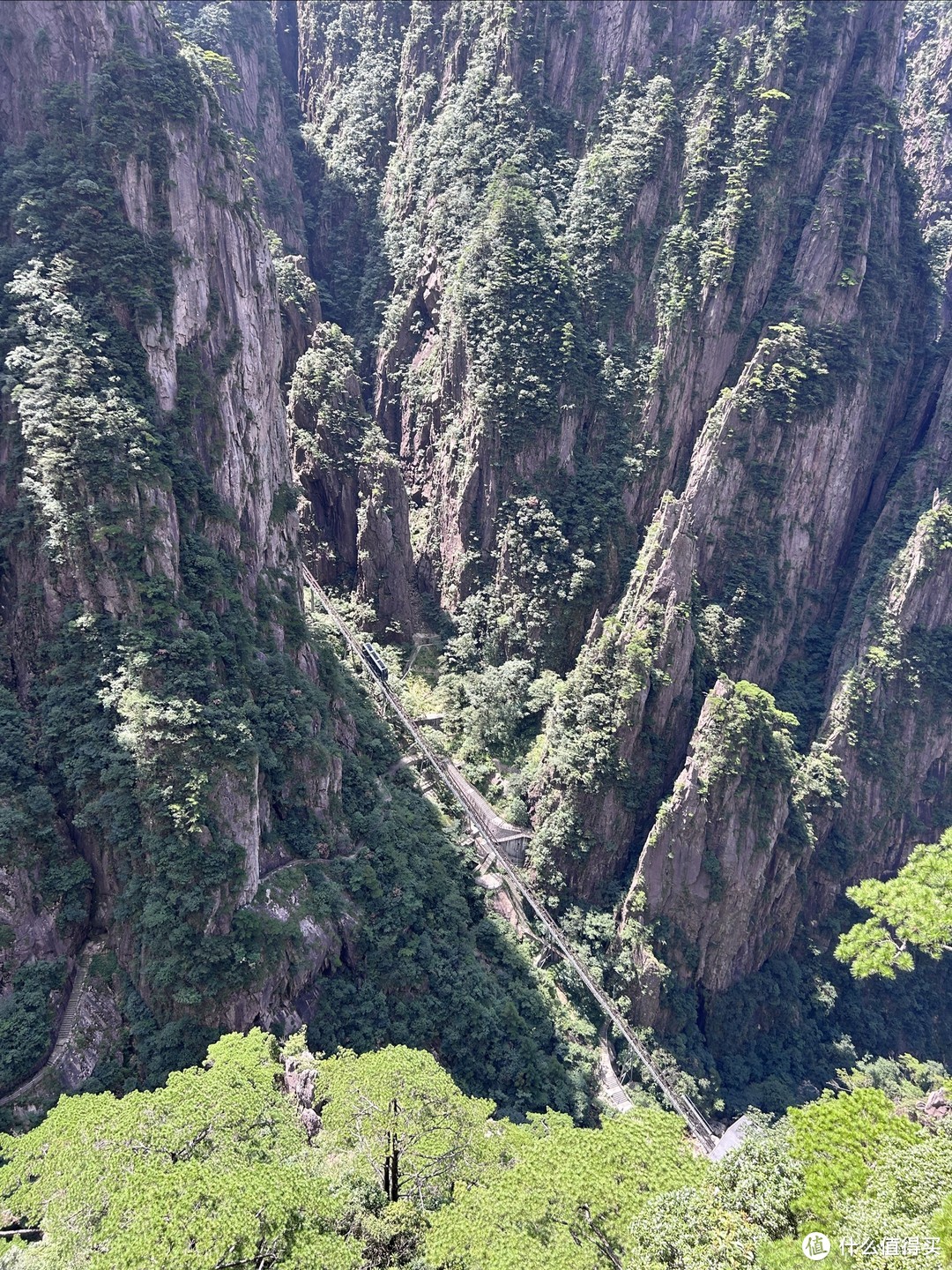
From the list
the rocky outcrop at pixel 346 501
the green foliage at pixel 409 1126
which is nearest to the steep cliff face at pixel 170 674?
the green foliage at pixel 409 1126

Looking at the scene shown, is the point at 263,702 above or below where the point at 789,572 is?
below

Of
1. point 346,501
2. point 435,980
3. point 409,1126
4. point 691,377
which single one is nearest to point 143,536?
point 435,980

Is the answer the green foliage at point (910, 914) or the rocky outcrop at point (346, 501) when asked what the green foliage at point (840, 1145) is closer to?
the green foliage at point (910, 914)

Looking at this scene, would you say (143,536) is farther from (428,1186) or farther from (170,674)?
(428,1186)

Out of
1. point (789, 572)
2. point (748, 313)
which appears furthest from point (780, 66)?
point (789, 572)

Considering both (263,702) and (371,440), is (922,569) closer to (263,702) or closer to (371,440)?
(371,440)

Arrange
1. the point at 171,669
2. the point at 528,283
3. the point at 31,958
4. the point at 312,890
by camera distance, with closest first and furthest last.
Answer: the point at 31,958
the point at 171,669
the point at 312,890
the point at 528,283
